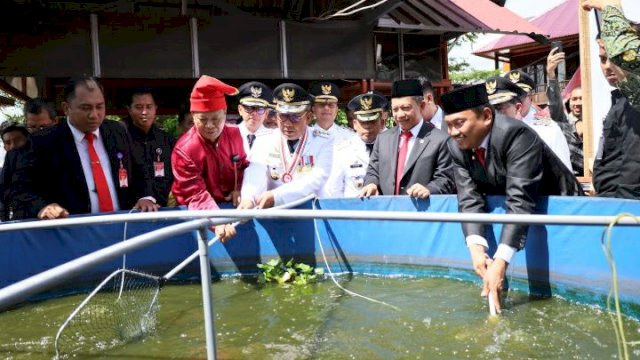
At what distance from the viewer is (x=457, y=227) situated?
425cm

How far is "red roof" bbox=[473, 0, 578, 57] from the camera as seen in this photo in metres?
16.9

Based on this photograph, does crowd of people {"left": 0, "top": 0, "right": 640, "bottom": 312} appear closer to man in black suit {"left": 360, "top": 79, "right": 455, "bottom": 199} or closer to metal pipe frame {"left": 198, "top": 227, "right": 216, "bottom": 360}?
man in black suit {"left": 360, "top": 79, "right": 455, "bottom": 199}

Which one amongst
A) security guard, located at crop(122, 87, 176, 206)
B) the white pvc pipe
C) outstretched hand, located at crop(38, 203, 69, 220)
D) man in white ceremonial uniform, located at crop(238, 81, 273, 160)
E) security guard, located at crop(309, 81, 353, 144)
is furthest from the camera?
man in white ceremonial uniform, located at crop(238, 81, 273, 160)

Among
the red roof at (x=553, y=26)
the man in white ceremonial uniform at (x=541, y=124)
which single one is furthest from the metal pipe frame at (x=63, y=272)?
the red roof at (x=553, y=26)

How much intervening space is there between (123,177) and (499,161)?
2723mm

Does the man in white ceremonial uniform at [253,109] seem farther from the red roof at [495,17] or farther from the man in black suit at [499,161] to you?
the red roof at [495,17]

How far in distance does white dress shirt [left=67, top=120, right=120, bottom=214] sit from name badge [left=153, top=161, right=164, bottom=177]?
1.72 ft

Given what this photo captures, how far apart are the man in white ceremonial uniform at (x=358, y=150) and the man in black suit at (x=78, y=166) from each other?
157 cm

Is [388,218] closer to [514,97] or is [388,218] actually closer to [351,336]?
[351,336]

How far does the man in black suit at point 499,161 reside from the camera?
3420 mm

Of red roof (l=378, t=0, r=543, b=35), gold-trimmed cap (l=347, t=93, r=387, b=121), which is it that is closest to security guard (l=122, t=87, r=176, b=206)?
gold-trimmed cap (l=347, t=93, r=387, b=121)

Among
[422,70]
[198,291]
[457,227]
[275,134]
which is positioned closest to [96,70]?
[275,134]

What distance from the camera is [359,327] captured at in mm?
3387

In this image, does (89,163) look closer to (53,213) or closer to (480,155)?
(53,213)
